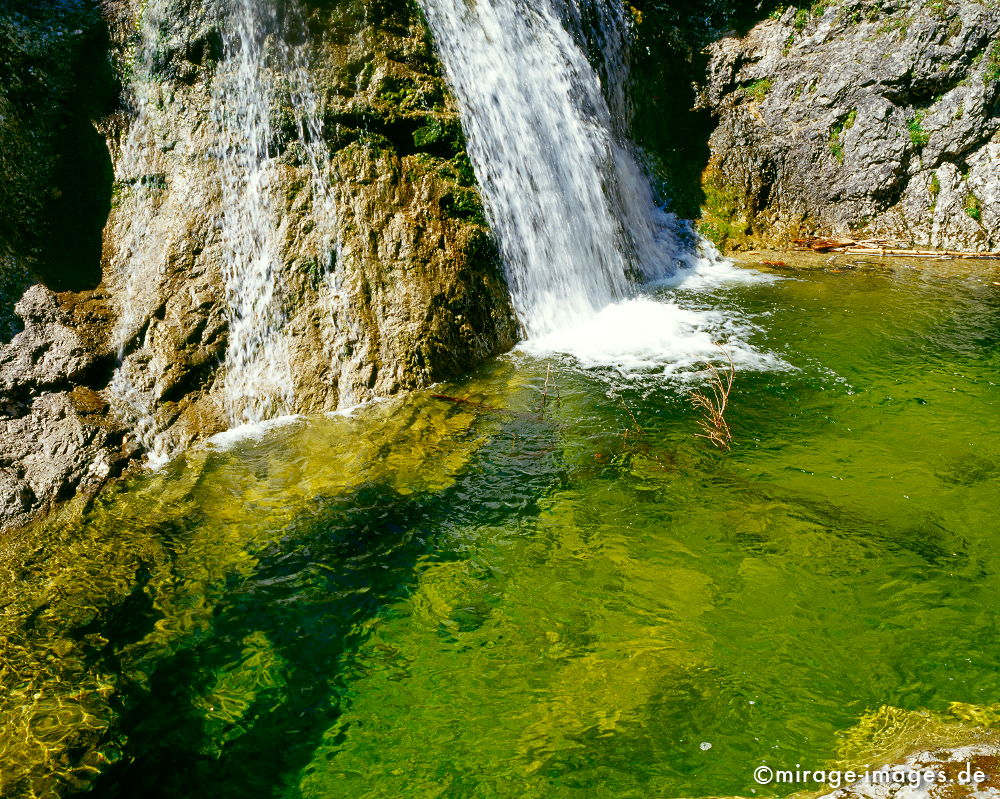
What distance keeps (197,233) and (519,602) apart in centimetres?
394

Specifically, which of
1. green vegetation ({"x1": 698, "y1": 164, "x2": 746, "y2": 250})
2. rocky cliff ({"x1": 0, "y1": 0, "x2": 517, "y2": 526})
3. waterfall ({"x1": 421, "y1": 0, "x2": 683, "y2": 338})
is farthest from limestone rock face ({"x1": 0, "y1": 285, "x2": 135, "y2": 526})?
green vegetation ({"x1": 698, "y1": 164, "x2": 746, "y2": 250})

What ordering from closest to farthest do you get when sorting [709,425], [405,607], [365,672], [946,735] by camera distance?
[946,735] → [365,672] → [405,607] → [709,425]

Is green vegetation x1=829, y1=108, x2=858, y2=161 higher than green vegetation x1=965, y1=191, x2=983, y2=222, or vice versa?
green vegetation x1=829, y1=108, x2=858, y2=161

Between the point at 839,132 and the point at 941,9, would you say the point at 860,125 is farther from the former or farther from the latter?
the point at 941,9

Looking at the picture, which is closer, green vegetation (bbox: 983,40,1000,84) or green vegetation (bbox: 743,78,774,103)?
green vegetation (bbox: 983,40,1000,84)

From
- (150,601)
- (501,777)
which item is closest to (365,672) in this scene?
(501,777)

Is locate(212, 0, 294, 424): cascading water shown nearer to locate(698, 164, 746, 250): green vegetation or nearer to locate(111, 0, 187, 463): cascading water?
locate(111, 0, 187, 463): cascading water

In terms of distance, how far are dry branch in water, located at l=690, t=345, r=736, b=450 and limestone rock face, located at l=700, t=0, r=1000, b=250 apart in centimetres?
470

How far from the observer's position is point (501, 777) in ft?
8.30

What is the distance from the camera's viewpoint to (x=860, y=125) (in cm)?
917

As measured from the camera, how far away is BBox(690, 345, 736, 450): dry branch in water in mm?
4629

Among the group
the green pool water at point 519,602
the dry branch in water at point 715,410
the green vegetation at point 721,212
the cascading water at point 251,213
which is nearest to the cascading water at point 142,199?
the cascading water at point 251,213

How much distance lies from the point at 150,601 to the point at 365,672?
4.11 ft

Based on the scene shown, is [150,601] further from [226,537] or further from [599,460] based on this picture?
[599,460]
